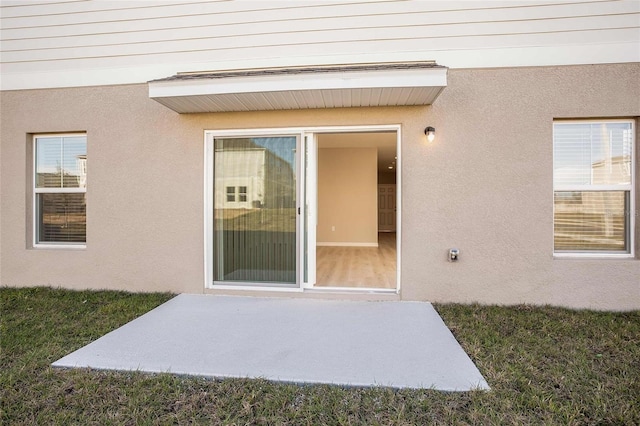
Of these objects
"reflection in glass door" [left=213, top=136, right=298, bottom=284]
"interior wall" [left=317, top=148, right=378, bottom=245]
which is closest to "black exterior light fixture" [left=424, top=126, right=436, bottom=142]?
"reflection in glass door" [left=213, top=136, right=298, bottom=284]

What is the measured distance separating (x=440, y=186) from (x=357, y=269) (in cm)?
242

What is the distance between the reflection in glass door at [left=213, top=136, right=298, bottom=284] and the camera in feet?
14.0

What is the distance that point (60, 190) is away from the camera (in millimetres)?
4703

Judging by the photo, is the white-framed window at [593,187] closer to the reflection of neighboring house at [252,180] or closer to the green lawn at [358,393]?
the green lawn at [358,393]

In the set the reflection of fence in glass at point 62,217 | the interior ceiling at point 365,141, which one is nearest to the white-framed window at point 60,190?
the reflection of fence in glass at point 62,217

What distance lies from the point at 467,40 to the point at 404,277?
3124mm

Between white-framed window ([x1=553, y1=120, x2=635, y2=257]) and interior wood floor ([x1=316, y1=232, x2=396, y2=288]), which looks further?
interior wood floor ([x1=316, y1=232, x2=396, y2=288])

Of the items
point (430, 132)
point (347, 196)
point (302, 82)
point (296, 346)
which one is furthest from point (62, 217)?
point (347, 196)

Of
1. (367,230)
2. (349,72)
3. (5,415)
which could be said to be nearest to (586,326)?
(349,72)

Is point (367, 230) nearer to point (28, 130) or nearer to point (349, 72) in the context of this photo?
point (349, 72)

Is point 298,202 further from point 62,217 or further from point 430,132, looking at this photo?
point 62,217

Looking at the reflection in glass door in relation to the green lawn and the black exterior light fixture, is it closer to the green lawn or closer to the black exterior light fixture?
the black exterior light fixture

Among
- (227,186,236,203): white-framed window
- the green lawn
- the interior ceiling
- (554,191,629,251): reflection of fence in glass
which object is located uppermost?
the interior ceiling

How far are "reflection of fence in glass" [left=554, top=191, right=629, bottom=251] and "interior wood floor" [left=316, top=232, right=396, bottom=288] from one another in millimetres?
2297
